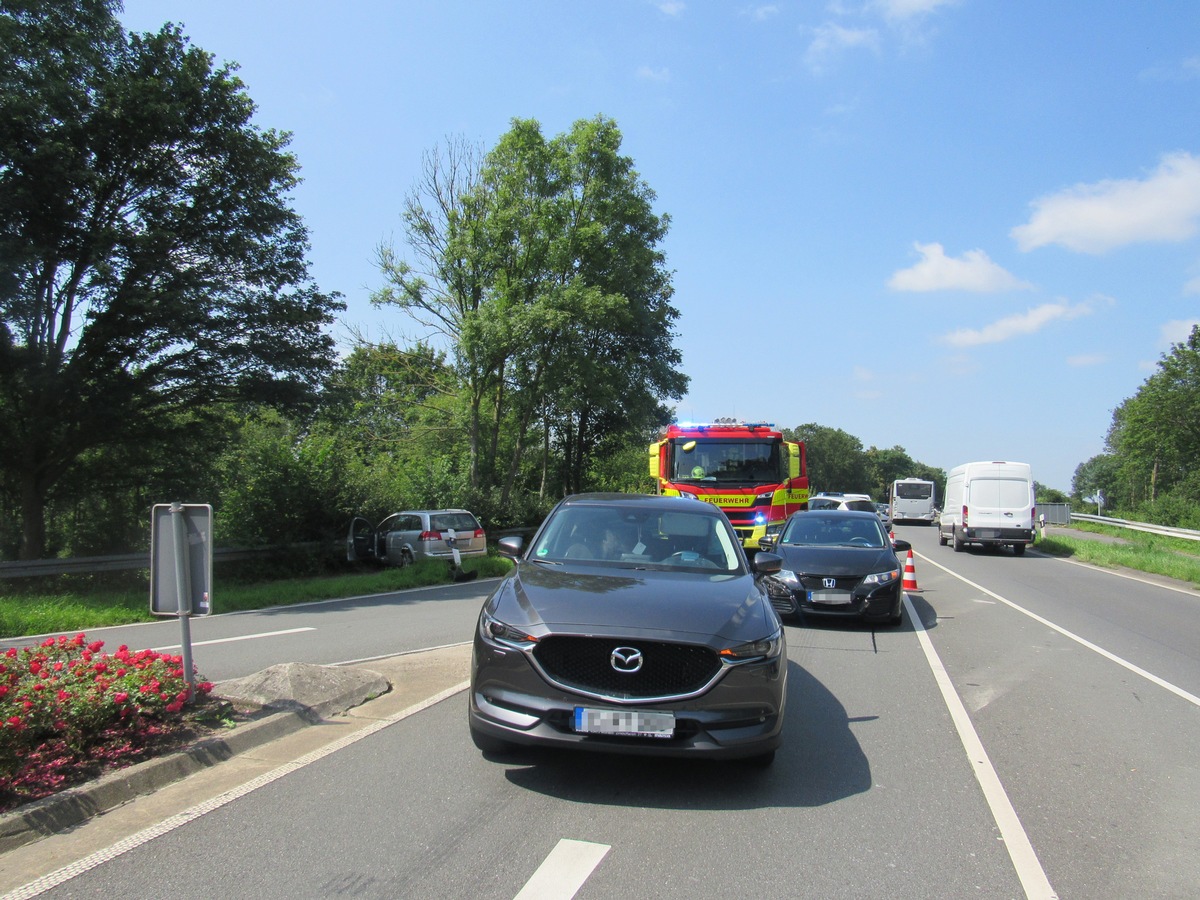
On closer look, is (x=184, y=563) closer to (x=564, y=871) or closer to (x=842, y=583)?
(x=564, y=871)

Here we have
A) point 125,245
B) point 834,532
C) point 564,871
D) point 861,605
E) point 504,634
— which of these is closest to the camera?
point 564,871

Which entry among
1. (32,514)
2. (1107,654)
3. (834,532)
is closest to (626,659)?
(1107,654)

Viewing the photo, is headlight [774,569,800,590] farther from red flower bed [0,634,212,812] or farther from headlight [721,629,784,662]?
red flower bed [0,634,212,812]

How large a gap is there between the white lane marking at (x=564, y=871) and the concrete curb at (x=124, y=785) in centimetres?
Result: 228

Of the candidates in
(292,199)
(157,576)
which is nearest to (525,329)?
(292,199)

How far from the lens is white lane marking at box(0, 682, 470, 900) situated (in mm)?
3406

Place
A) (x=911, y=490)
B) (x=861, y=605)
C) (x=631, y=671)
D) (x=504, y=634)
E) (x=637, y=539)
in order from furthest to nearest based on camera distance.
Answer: (x=911, y=490), (x=861, y=605), (x=637, y=539), (x=504, y=634), (x=631, y=671)

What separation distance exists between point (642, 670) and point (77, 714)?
9.90 feet

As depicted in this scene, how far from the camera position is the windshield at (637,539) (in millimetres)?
6023

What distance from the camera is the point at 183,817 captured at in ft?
13.5

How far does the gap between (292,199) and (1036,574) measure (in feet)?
65.4

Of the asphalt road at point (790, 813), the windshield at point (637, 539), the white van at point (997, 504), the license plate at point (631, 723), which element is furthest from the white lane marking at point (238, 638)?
the white van at point (997, 504)

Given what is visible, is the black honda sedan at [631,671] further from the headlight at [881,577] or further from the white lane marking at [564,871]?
the headlight at [881,577]

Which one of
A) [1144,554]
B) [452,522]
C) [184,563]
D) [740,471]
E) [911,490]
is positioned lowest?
[1144,554]
